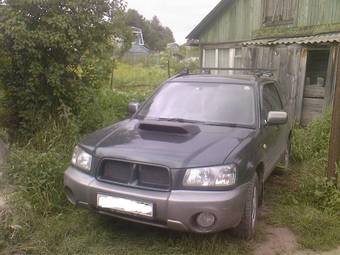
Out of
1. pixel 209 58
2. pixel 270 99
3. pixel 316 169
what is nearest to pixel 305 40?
pixel 316 169

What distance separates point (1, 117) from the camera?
6922 millimetres

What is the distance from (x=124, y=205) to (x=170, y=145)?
70 cm

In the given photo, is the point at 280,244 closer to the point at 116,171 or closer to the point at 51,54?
the point at 116,171

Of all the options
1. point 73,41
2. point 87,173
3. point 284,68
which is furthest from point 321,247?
point 284,68

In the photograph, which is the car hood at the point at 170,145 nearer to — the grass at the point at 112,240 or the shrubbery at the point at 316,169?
the grass at the point at 112,240

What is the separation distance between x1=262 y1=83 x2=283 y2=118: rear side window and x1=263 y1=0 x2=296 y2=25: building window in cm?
652

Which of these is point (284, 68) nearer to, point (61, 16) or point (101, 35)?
point (101, 35)

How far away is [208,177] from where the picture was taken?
3.53 meters

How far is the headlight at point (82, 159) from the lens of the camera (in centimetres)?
396

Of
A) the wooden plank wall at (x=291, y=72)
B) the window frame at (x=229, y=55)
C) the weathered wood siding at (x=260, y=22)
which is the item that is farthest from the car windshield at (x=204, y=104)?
the window frame at (x=229, y=55)

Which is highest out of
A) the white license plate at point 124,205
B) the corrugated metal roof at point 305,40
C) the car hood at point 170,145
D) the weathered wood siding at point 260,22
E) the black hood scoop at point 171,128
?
the weathered wood siding at point 260,22

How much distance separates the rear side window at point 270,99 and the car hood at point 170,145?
762 mm

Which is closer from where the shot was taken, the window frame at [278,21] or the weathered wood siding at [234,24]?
the window frame at [278,21]

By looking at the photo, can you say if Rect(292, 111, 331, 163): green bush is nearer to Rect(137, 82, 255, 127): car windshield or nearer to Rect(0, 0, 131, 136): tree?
Rect(137, 82, 255, 127): car windshield
